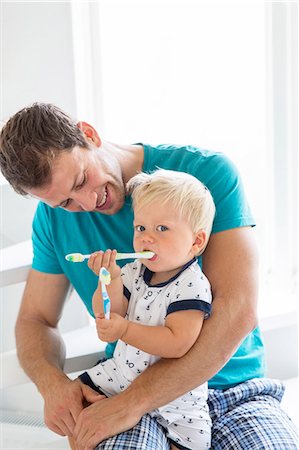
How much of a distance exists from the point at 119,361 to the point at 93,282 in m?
0.33

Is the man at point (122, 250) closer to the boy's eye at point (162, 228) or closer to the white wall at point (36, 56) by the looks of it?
the boy's eye at point (162, 228)

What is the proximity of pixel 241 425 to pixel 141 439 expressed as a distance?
27 cm

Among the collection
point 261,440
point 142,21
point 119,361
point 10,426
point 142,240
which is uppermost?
point 142,21

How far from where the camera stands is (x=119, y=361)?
1799 mm

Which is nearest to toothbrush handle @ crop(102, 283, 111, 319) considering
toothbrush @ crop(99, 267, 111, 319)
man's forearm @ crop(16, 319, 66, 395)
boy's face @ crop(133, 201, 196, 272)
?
toothbrush @ crop(99, 267, 111, 319)

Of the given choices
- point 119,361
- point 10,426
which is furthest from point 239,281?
point 10,426

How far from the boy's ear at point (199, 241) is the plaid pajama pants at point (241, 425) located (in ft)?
1.29

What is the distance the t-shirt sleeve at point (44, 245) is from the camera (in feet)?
6.88

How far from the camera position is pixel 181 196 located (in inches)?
65.9

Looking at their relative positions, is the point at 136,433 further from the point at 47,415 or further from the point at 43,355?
the point at 43,355

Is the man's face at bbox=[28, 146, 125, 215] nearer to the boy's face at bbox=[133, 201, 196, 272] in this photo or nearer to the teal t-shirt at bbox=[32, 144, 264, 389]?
the teal t-shirt at bbox=[32, 144, 264, 389]

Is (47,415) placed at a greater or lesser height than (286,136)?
lesser

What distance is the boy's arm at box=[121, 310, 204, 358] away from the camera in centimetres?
165

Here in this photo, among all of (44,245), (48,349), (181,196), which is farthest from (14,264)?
(181,196)
